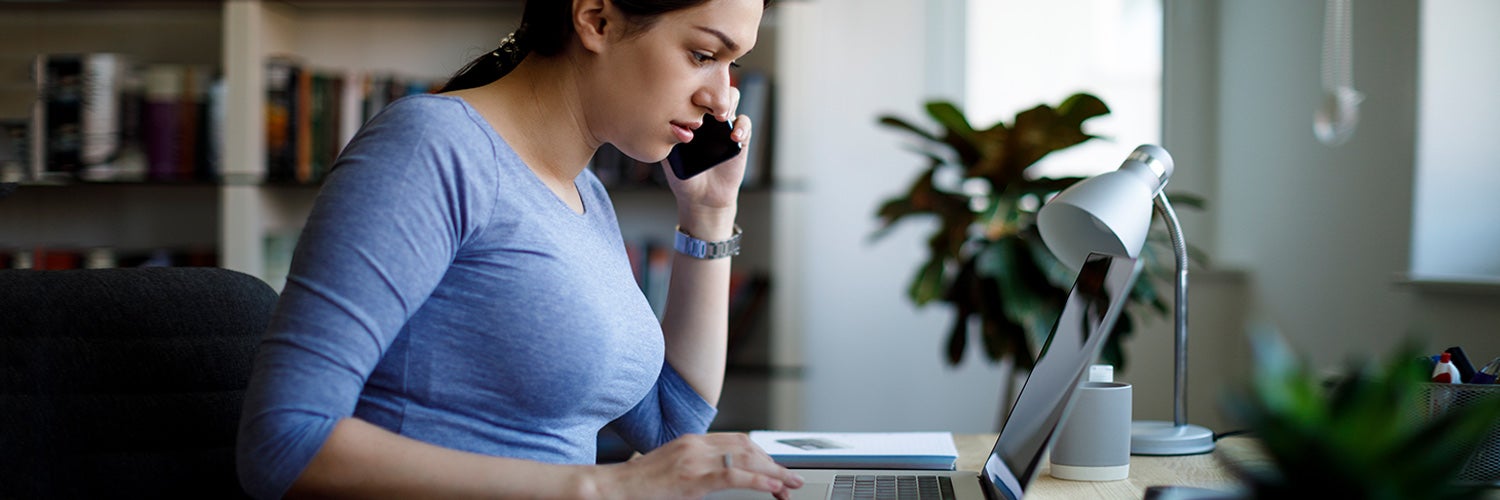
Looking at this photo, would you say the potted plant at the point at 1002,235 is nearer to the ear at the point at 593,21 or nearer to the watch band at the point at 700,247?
the watch band at the point at 700,247

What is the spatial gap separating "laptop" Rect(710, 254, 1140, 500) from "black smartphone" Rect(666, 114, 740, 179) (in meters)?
0.38

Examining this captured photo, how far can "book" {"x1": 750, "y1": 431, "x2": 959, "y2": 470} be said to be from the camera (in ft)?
4.03

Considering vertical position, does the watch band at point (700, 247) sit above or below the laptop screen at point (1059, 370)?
above

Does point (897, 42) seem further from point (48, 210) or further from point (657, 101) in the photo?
point (48, 210)

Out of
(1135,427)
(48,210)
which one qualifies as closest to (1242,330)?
(1135,427)

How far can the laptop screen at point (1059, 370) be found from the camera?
85cm

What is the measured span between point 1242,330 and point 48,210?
114 inches

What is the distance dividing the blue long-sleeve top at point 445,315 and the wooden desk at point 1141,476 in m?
0.39

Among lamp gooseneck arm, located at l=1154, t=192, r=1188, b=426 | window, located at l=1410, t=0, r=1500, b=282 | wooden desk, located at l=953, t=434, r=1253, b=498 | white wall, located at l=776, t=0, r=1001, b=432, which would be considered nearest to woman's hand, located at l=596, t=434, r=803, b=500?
wooden desk, located at l=953, t=434, r=1253, b=498

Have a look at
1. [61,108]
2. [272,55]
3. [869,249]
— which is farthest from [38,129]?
[869,249]

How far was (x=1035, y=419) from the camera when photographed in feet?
3.04

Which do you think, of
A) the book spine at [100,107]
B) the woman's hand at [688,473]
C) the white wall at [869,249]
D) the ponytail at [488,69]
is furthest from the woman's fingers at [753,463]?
the book spine at [100,107]

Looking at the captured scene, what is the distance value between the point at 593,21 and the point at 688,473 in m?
0.45

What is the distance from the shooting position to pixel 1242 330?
9.14 feet
